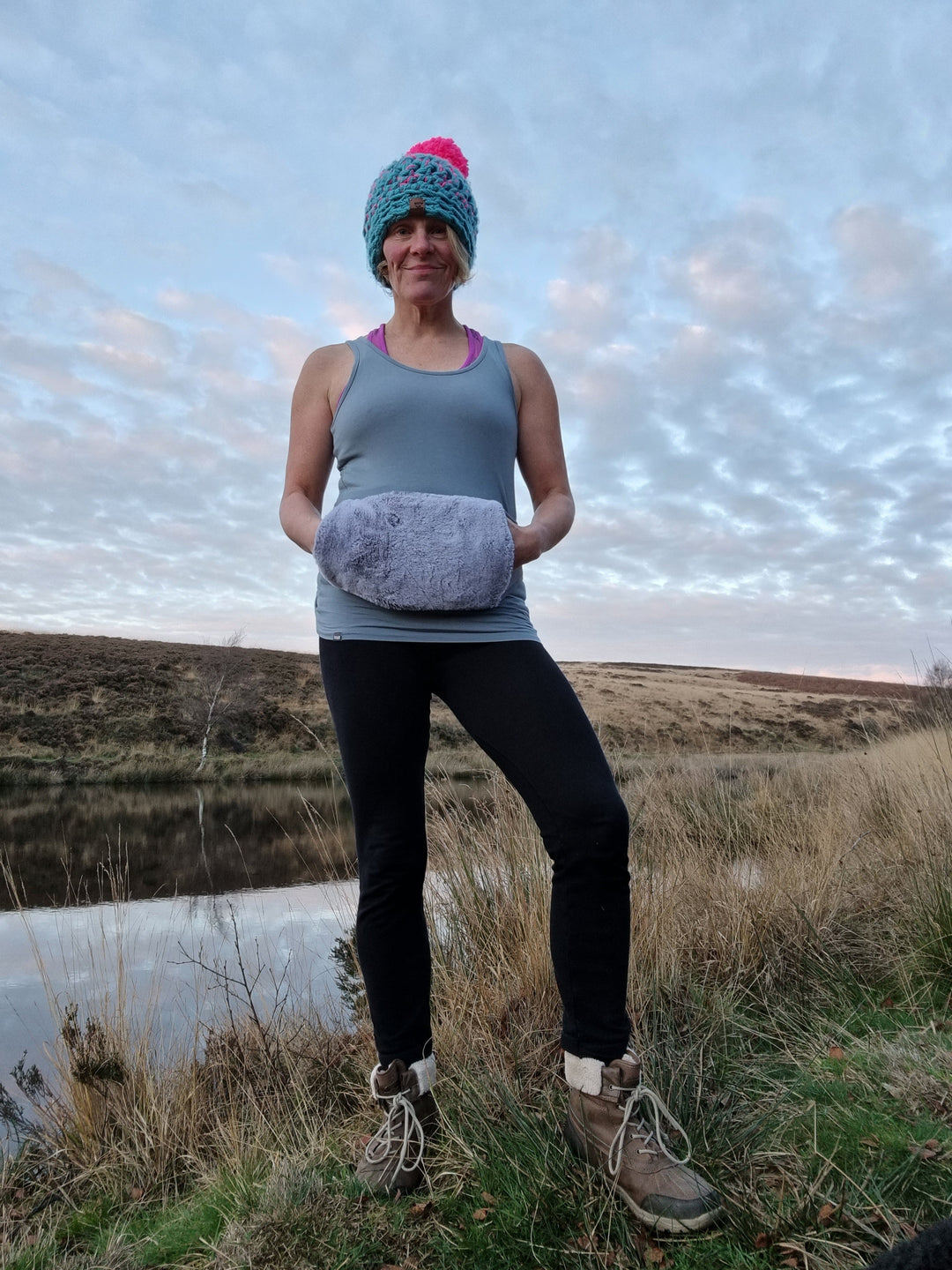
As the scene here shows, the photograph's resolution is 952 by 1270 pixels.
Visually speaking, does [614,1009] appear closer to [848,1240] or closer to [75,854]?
[848,1240]

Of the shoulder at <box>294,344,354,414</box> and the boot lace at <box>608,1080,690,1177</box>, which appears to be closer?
the boot lace at <box>608,1080,690,1177</box>

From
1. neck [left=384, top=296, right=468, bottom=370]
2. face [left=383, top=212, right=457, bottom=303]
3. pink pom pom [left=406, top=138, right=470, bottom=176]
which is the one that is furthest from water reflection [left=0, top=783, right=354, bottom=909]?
pink pom pom [left=406, top=138, right=470, bottom=176]

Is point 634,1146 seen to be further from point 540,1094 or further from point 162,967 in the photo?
point 162,967

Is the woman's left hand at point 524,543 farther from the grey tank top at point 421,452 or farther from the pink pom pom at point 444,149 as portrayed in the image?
the pink pom pom at point 444,149

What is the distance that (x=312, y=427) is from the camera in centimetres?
182

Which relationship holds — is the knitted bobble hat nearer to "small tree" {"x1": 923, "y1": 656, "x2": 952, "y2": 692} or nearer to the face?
the face

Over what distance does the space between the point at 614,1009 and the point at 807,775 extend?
273 inches

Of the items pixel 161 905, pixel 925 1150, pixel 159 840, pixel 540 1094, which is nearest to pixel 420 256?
pixel 540 1094

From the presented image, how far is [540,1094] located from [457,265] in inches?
74.5

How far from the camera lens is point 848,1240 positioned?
Result: 1.24 m

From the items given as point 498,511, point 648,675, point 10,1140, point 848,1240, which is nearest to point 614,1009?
point 848,1240

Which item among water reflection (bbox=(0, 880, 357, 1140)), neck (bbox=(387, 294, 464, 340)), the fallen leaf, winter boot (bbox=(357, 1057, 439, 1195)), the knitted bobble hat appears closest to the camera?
the fallen leaf

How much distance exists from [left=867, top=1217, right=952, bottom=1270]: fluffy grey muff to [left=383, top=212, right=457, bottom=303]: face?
171cm

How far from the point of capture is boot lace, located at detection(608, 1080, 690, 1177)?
1368 millimetres
